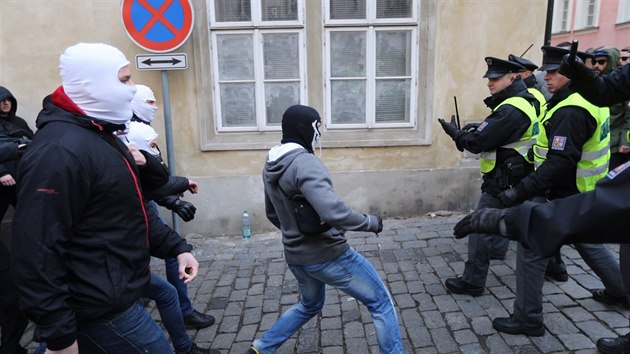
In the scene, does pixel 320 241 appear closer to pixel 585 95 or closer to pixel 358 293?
pixel 358 293

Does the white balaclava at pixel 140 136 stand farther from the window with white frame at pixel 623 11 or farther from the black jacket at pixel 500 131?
the window with white frame at pixel 623 11

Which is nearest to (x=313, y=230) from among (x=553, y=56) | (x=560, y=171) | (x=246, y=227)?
(x=560, y=171)

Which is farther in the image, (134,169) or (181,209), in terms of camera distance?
(181,209)

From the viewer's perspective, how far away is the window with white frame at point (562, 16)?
67.1 feet

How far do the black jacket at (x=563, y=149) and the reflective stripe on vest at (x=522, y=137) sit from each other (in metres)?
0.23

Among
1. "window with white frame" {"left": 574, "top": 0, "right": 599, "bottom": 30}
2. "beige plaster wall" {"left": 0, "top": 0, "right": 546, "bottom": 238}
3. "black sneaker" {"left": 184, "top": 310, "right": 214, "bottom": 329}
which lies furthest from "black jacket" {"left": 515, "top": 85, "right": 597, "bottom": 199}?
"window with white frame" {"left": 574, "top": 0, "right": 599, "bottom": 30}

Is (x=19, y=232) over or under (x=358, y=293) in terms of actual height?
over

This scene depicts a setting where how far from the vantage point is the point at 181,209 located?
3.33 metres

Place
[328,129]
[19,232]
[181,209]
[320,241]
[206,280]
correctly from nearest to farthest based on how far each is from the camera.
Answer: [19,232] < [320,241] < [181,209] < [206,280] < [328,129]

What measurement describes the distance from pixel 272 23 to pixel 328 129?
1.50m

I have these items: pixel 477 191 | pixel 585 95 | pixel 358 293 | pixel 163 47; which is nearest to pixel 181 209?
pixel 358 293

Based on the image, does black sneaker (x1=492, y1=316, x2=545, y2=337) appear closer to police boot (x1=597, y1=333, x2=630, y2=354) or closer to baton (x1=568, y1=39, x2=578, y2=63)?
police boot (x1=597, y1=333, x2=630, y2=354)

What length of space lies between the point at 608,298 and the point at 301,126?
9.70 feet

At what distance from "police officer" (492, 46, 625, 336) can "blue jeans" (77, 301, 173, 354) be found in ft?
8.45
